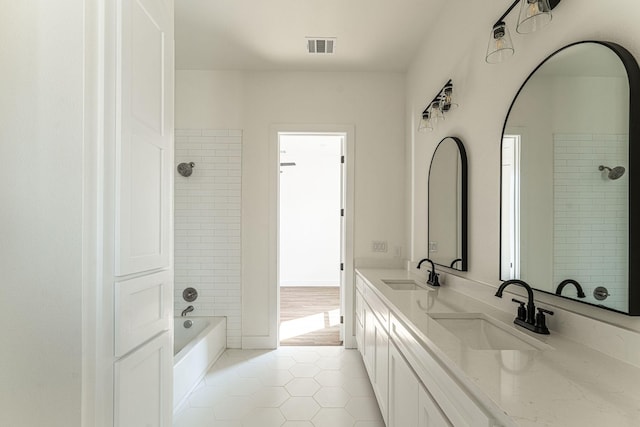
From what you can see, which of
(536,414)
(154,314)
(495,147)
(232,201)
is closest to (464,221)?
(495,147)

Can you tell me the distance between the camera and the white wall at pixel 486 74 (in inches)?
41.1

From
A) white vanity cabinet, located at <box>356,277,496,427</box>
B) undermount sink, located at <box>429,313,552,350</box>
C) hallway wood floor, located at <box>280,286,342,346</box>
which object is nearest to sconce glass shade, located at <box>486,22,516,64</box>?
undermount sink, located at <box>429,313,552,350</box>

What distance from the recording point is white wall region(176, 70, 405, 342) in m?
3.33

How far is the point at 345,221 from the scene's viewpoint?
11.0ft

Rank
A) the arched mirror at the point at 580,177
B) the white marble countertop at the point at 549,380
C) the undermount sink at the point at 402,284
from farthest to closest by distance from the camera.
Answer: the undermount sink at the point at 402,284
the arched mirror at the point at 580,177
the white marble countertop at the point at 549,380

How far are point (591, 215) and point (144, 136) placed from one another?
167 centimetres

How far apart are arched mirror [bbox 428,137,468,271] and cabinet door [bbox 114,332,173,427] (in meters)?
1.71

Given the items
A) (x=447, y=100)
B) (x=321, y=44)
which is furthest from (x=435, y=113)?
(x=321, y=44)

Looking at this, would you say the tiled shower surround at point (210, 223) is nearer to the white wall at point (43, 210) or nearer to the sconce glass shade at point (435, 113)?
the sconce glass shade at point (435, 113)

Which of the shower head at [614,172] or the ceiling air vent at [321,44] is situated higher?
the ceiling air vent at [321,44]

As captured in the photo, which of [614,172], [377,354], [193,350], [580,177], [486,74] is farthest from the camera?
[193,350]

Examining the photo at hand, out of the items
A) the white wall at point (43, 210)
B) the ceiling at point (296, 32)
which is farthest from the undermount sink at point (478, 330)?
the ceiling at point (296, 32)

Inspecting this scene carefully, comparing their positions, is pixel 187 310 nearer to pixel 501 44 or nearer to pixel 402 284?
pixel 402 284

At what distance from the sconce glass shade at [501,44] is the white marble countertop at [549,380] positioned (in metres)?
1.23
